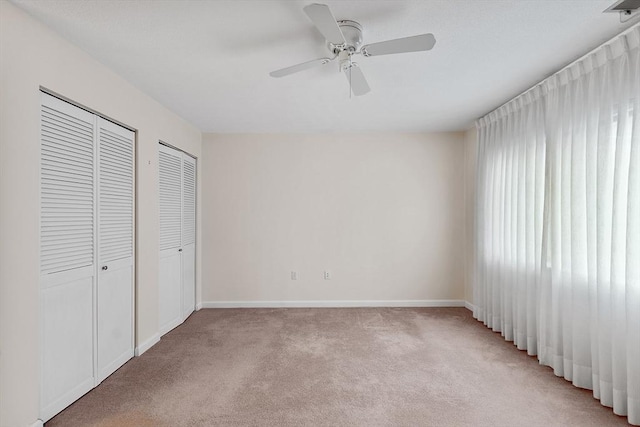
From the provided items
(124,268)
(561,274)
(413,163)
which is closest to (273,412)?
(124,268)

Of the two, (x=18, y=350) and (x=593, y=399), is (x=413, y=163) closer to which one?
(x=593, y=399)

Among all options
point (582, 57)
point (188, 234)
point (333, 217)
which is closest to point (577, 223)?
point (582, 57)

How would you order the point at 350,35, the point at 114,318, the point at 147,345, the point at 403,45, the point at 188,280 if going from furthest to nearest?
the point at 188,280 → the point at 147,345 → the point at 114,318 → the point at 350,35 → the point at 403,45

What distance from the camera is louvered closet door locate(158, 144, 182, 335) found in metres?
3.84

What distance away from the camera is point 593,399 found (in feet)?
8.09

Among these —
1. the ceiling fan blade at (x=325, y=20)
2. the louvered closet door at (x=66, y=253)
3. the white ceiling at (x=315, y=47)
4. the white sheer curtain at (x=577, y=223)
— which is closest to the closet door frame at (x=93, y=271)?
the louvered closet door at (x=66, y=253)

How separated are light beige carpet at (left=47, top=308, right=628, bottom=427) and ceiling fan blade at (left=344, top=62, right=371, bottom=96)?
235 centimetres

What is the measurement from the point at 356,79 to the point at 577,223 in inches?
81.1

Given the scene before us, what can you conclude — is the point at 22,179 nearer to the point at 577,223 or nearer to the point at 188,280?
the point at 188,280

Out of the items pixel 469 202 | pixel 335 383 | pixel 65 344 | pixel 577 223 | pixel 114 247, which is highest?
pixel 469 202

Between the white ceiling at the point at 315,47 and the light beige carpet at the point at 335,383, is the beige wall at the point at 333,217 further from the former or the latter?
the white ceiling at the point at 315,47

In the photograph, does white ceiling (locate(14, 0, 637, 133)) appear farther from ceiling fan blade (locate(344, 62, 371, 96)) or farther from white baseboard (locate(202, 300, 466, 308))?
white baseboard (locate(202, 300, 466, 308))

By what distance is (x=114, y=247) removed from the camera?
294 cm

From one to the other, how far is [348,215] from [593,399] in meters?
3.28
